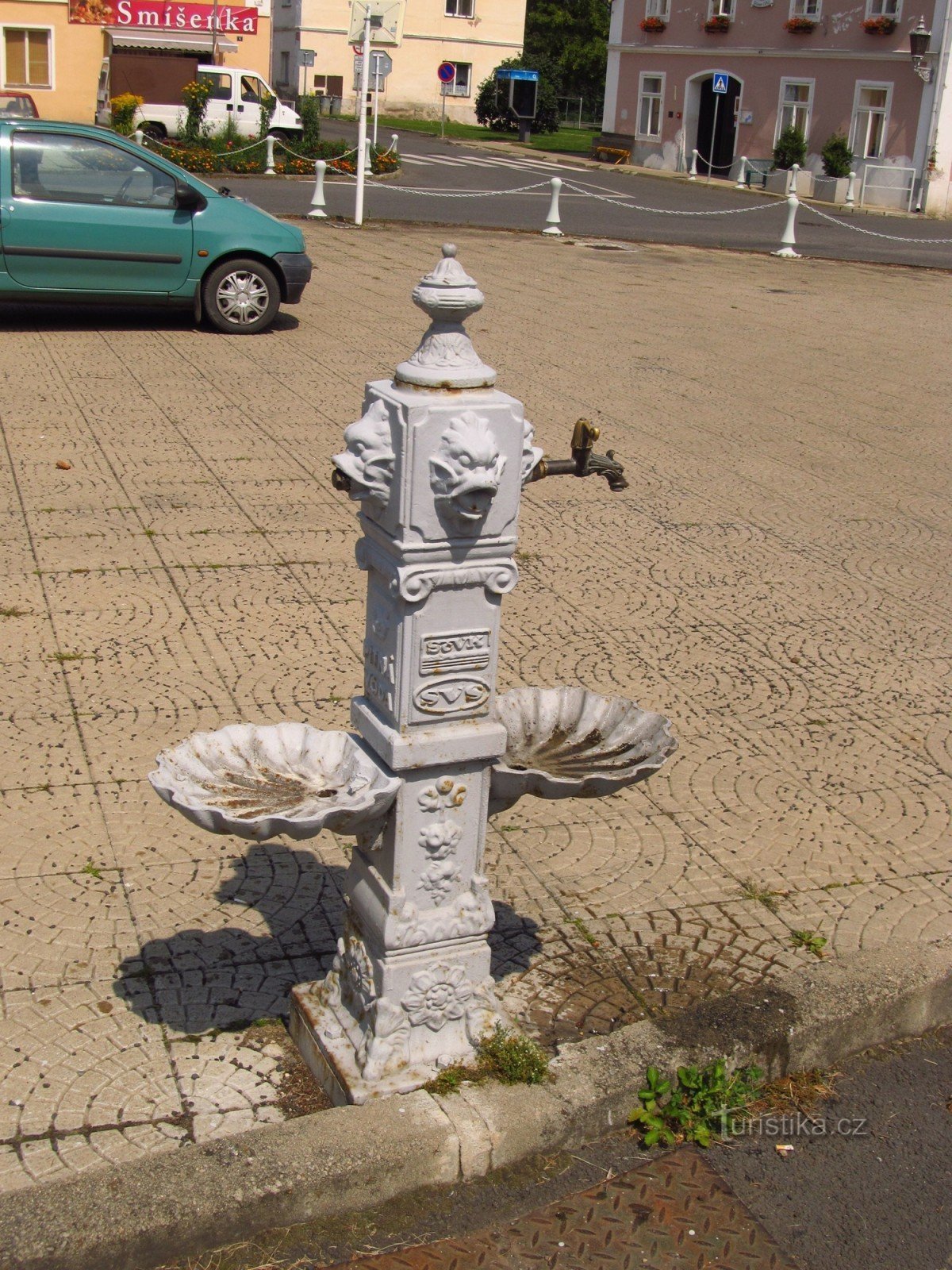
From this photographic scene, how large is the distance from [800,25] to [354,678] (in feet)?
119

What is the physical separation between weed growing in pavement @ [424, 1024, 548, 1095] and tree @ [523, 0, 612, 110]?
6726 centimetres

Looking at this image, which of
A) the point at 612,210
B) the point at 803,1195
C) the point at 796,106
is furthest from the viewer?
the point at 796,106

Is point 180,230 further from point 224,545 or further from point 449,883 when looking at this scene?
point 449,883

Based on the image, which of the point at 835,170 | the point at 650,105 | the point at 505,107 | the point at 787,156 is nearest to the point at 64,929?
the point at 835,170

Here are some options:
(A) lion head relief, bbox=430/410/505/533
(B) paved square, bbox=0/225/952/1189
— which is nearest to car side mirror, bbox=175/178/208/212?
(B) paved square, bbox=0/225/952/1189

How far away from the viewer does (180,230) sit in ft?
38.3

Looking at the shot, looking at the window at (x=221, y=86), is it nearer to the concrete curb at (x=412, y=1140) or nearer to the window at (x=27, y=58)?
the window at (x=27, y=58)

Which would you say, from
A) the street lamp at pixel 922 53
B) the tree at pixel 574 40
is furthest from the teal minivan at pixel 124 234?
the tree at pixel 574 40

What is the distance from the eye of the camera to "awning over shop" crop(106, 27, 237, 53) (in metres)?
40.4

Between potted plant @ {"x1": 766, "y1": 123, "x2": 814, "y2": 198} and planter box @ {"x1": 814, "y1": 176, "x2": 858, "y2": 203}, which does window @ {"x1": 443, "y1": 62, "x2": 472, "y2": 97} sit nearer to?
potted plant @ {"x1": 766, "y1": 123, "x2": 814, "y2": 198}

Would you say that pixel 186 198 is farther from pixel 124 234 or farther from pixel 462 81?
pixel 462 81

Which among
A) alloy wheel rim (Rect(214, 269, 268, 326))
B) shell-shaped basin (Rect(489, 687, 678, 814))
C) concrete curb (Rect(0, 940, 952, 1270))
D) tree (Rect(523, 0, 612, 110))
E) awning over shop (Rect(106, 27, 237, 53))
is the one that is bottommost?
concrete curb (Rect(0, 940, 952, 1270))

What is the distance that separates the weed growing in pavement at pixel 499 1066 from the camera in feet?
10.9

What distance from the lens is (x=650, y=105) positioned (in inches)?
1684
